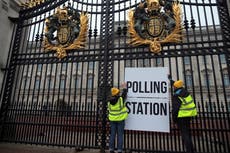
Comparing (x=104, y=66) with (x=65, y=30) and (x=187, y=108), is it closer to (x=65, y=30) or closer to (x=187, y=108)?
(x=65, y=30)

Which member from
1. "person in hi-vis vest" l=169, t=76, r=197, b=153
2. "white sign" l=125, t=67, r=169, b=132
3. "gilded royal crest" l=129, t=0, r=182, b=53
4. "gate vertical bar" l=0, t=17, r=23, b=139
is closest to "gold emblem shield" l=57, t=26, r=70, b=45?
"gate vertical bar" l=0, t=17, r=23, b=139

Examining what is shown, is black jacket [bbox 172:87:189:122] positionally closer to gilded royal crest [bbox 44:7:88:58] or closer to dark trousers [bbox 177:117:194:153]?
dark trousers [bbox 177:117:194:153]

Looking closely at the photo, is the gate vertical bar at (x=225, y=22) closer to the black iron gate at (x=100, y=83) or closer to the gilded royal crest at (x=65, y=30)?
the black iron gate at (x=100, y=83)

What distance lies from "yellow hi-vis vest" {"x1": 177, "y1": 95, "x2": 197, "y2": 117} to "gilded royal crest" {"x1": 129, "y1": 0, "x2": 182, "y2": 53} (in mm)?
1733

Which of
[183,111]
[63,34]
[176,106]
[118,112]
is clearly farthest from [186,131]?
[63,34]

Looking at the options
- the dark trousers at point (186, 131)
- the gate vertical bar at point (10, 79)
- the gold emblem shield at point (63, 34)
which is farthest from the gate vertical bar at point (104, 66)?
the gate vertical bar at point (10, 79)

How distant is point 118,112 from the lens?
5855 mm

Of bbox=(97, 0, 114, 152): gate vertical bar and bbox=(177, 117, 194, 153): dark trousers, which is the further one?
bbox=(97, 0, 114, 152): gate vertical bar

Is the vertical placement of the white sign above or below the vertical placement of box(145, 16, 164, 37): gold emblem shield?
below

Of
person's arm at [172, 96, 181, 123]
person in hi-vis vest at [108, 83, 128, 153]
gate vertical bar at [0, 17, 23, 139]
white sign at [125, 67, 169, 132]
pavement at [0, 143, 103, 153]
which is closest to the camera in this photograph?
person's arm at [172, 96, 181, 123]

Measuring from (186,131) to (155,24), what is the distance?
10.7 feet

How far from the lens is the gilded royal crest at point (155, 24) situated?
6.39 metres

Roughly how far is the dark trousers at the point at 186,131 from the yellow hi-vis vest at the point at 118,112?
1430mm

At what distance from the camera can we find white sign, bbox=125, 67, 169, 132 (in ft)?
19.7
